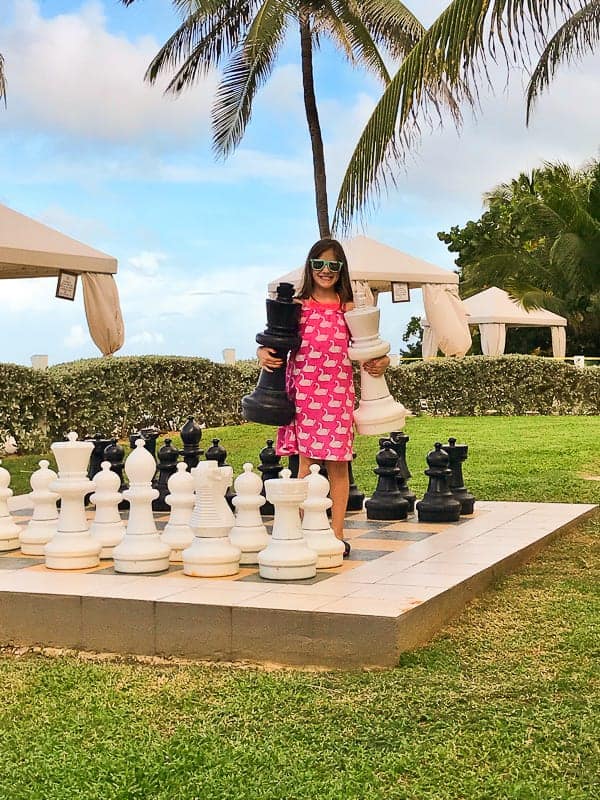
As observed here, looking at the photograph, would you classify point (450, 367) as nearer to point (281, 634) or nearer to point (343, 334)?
point (343, 334)

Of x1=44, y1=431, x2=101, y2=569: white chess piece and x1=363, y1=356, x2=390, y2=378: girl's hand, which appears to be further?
x1=363, y1=356, x2=390, y2=378: girl's hand

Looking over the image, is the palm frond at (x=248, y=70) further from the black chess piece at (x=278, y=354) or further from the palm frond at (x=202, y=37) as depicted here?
the black chess piece at (x=278, y=354)

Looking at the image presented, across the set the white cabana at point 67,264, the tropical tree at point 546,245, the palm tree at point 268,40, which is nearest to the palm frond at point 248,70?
the palm tree at point 268,40

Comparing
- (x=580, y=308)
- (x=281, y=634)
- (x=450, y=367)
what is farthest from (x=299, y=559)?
(x=580, y=308)

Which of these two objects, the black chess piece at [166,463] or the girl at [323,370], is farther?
the black chess piece at [166,463]

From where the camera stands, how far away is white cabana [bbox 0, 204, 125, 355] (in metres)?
9.71

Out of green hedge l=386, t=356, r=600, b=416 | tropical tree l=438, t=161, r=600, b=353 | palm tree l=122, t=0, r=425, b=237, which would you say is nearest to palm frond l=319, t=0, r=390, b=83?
palm tree l=122, t=0, r=425, b=237

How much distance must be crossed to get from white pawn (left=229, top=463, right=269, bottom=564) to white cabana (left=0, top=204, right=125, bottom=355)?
5.70 meters

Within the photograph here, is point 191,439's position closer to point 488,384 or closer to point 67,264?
point 67,264

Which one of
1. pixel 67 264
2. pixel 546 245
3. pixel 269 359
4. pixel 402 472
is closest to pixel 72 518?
pixel 269 359

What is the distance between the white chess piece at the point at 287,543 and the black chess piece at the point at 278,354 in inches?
22.9

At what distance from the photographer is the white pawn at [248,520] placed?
439 cm

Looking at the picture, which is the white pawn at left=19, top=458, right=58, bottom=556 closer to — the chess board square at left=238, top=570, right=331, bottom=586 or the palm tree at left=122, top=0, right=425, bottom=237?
the chess board square at left=238, top=570, right=331, bottom=586

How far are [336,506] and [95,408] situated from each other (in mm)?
7869
